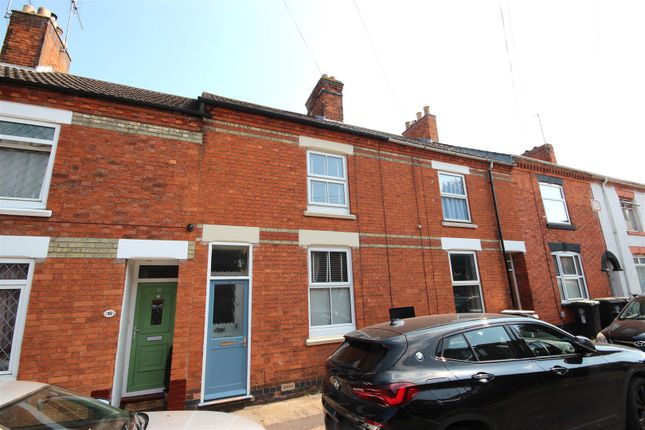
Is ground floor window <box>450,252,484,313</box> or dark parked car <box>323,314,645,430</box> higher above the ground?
ground floor window <box>450,252,484,313</box>

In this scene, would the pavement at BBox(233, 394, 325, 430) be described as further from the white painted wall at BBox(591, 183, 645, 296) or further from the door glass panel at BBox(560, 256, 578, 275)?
the white painted wall at BBox(591, 183, 645, 296)

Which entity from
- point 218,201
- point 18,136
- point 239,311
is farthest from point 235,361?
point 18,136

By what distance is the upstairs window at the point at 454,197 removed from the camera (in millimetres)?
9367

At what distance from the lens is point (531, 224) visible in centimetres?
1073

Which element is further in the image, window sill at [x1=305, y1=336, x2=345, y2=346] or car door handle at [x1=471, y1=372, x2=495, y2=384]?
window sill at [x1=305, y1=336, x2=345, y2=346]

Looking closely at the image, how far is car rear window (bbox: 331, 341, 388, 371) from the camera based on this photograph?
3.07 m

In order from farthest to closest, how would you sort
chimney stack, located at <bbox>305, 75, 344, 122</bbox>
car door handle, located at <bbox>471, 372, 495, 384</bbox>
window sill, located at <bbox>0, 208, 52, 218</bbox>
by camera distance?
chimney stack, located at <bbox>305, 75, 344, 122</bbox>, window sill, located at <bbox>0, 208, 52, 218</bbox>, car door handle, located at <bbox>471, 372, 495, 384</bbox>

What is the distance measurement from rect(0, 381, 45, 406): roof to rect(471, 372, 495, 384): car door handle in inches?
153

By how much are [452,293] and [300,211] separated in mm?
4805

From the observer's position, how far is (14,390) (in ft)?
8.21

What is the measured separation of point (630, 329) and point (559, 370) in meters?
4.77

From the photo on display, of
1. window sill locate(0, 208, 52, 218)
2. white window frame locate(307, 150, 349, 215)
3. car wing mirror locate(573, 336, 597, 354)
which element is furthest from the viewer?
white window frame locate(307, 150, 349, 215)

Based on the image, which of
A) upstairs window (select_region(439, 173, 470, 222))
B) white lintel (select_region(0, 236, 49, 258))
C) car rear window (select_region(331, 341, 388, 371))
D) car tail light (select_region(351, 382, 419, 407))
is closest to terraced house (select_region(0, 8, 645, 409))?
white lintel (select_region(0, 236, 49, 258))

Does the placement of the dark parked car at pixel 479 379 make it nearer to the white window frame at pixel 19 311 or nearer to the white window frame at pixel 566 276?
the white window frame at pixel 19 311
